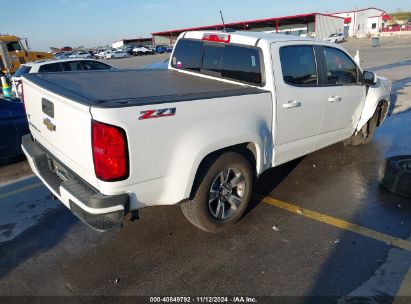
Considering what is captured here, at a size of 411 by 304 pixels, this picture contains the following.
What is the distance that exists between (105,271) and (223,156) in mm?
1517

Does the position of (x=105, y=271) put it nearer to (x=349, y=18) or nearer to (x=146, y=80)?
(x=146, y=80)

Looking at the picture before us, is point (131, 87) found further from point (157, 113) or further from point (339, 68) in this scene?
point (339, 68)

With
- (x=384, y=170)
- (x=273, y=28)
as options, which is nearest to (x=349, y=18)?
(x=273, y=28)

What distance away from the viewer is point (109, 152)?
2.67 m

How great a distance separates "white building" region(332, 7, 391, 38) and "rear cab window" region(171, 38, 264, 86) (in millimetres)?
78836

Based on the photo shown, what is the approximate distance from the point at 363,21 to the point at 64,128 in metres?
90.4

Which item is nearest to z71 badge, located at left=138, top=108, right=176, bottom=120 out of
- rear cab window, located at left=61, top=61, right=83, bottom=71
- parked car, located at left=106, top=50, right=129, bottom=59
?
rear cab window, located at left=61, top=61, right=83, bottom=71

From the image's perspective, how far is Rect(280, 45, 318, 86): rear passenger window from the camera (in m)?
4.04

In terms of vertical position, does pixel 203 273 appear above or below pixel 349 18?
below

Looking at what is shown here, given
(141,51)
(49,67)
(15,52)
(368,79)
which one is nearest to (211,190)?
(368,79)

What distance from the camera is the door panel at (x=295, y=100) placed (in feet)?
12.9

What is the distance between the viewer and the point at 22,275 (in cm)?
314

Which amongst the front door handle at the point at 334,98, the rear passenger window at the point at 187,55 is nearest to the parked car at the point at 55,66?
the rear passenger window at the point at 187,55

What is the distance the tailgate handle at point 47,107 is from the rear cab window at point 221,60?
2.04 m
